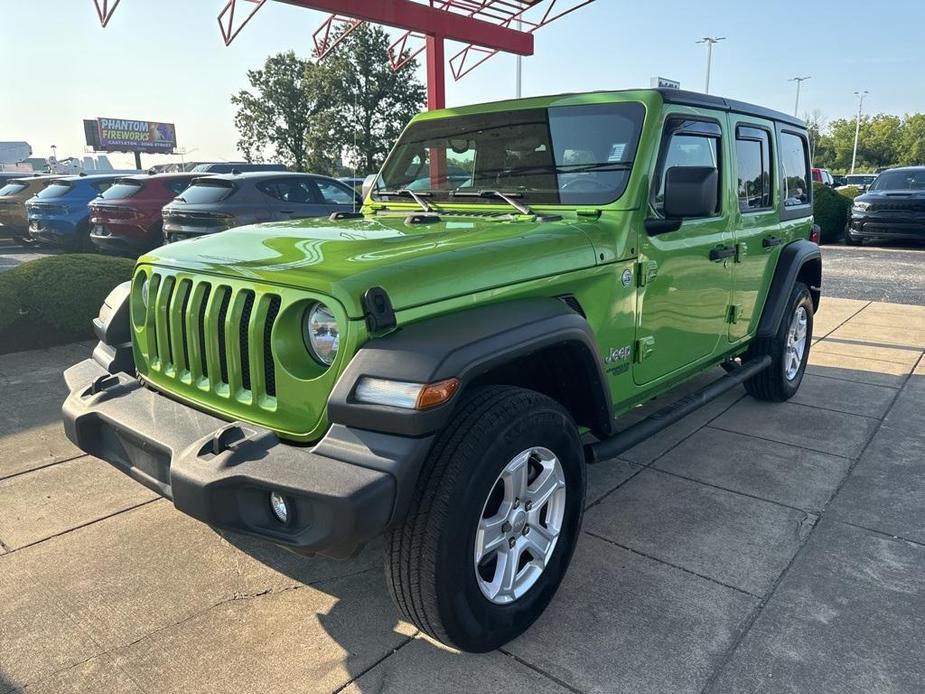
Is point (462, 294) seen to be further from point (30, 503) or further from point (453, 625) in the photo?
point (30, 503)

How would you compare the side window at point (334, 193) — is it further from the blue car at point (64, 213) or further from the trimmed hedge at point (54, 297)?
the blue car at point (64, 213)

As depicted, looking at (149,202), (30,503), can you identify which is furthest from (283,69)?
(30,503)

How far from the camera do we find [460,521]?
2.12 metres

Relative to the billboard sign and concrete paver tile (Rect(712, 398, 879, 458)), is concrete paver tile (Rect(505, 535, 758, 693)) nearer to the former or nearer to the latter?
concrete paver tile (Rect(712, 398, 879, 458))

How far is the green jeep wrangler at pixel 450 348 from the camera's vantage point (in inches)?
80.9

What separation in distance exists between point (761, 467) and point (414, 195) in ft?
8.44

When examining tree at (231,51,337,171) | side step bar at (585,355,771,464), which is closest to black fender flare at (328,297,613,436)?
side step bar at (585,355,771,464)

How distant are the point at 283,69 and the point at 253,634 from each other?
1976 inches

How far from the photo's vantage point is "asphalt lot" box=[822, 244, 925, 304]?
1002 centimetres

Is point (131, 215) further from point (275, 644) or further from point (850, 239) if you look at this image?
point (850, 239)

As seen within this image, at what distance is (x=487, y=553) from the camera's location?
8.00ft

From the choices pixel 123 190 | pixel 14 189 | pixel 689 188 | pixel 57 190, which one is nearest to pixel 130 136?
pixel 14 189

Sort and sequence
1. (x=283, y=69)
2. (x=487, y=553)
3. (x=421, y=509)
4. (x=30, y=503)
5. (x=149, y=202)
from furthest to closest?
(x=283, y=69) < (x=149, y=202) < (x=30, y=503) < (x=487, y=553) < (x=421, y=509)

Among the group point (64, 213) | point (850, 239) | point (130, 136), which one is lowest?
point (850, 239)
